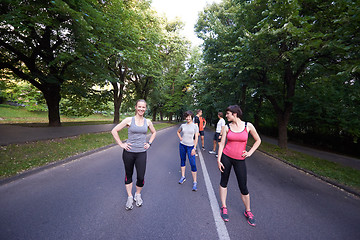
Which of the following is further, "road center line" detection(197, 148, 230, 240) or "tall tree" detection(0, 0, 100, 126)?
"tall tree" detection(0, 0, 100, 126)

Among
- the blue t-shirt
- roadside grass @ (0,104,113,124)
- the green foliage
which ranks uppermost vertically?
the green foliage

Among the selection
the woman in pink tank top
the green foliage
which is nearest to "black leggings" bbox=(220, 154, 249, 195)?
the woman in pink tank top

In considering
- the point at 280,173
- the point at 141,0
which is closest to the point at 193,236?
the point at 280,173

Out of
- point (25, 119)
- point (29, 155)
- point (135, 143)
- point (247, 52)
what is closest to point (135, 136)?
point (135, 143)

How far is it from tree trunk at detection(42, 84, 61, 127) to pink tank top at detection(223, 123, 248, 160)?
13.7 meters

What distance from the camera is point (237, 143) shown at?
8.45ft

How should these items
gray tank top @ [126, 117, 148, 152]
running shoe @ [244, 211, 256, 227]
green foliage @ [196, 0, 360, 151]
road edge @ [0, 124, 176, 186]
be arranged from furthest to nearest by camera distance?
green foliage @ [196, 0, 360, 151] → road edge @ [0, 124, 176, 186] → gray tank top @ [126, 117, 148, 152] → running shoe @ [244, 211, 256, 227]

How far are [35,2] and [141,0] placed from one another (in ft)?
38.2

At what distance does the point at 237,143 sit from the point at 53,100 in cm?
1387

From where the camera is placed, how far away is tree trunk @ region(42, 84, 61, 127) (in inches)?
416

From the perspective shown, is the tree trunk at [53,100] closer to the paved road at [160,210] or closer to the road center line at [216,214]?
the paved road at [160,210]

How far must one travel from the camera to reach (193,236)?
7.09ft

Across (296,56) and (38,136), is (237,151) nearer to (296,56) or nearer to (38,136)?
(296,56)

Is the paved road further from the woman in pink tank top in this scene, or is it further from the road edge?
the woman in pink tank top
